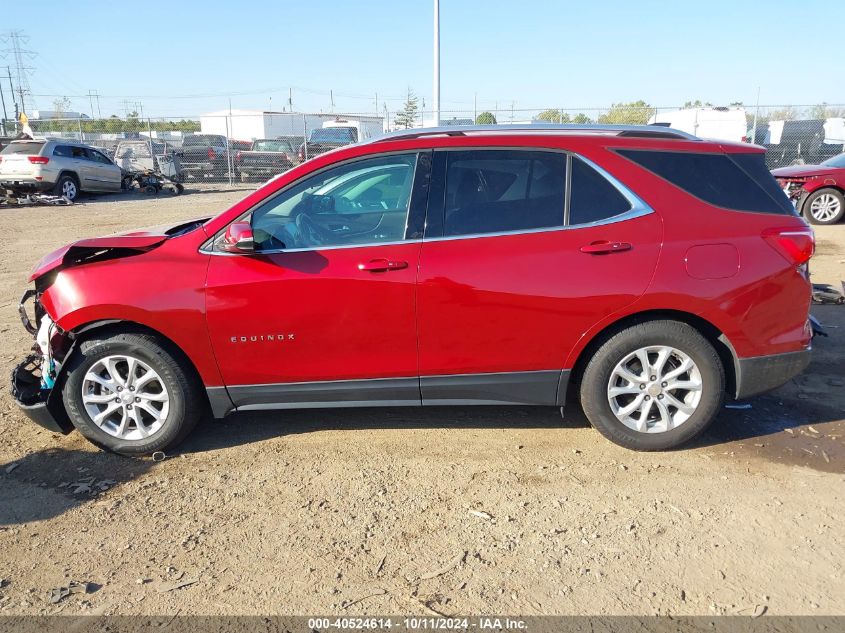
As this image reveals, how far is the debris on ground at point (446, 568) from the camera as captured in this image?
9.49 ft

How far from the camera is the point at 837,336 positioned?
19.2 feet

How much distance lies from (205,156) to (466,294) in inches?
982

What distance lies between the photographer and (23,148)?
59.6 feet

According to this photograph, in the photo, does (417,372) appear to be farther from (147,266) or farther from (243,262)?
(147,266)

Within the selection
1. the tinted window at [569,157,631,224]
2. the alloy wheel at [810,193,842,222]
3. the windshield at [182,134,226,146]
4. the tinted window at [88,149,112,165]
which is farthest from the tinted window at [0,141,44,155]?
→ the alloy wheel at [810,193,842,222]

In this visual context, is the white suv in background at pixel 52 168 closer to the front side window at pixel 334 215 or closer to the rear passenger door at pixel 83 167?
the rear passenger door at pixel 83 167

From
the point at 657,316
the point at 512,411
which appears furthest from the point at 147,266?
the point at 657,316

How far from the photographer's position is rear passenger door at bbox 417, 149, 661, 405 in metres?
3.66

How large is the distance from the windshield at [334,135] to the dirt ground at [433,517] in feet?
76.9

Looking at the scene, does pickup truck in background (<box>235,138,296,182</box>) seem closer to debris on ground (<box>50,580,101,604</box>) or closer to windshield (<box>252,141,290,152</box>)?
windshield (<box>252,141,290,152</box>)

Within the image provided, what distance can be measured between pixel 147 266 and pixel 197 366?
0.64 m

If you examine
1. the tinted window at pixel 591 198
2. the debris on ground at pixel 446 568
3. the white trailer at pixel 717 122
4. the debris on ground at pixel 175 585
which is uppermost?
the white trailer at pixel 717 122

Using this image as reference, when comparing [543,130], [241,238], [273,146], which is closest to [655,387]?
[543,130]

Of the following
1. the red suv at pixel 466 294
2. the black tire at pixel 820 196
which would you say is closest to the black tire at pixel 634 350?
the red suv at pixel 466 294
